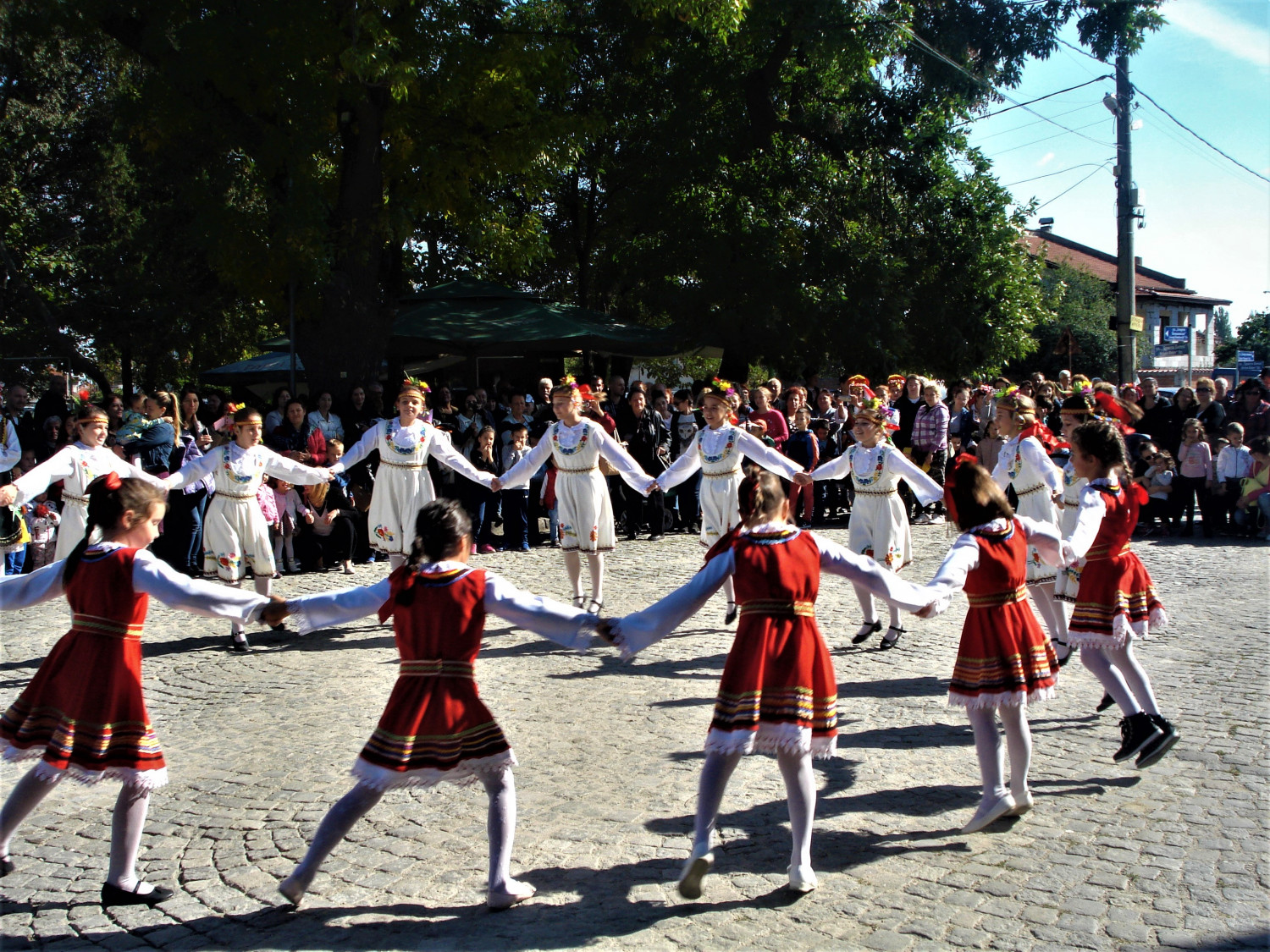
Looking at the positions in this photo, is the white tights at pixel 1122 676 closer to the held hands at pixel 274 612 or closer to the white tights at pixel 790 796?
the white tights at pixel 790 796

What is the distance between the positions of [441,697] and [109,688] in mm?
1353

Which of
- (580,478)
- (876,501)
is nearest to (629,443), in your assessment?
(580,478)

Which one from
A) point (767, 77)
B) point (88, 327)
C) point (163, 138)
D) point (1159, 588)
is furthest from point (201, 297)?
point (1159, 588)

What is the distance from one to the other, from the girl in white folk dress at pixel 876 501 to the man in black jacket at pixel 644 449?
6195mm

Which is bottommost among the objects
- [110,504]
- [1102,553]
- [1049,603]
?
[1049,603]

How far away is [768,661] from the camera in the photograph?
14.5 ft

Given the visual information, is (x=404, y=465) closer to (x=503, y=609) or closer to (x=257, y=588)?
(x=257, y=588)

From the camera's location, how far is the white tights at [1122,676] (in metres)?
5.75

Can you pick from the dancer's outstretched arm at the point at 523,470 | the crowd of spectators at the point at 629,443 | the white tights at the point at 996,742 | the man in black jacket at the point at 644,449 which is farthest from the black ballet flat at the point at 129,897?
the man in black jacket at the point at 644,449

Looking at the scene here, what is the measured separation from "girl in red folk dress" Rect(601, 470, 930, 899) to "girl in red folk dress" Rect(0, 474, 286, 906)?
5.66ft

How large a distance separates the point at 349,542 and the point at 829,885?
355 inches

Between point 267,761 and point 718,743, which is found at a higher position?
point 718,743

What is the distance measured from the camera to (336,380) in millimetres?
15516

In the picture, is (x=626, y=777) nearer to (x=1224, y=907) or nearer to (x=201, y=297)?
(x=1224, y=907)
